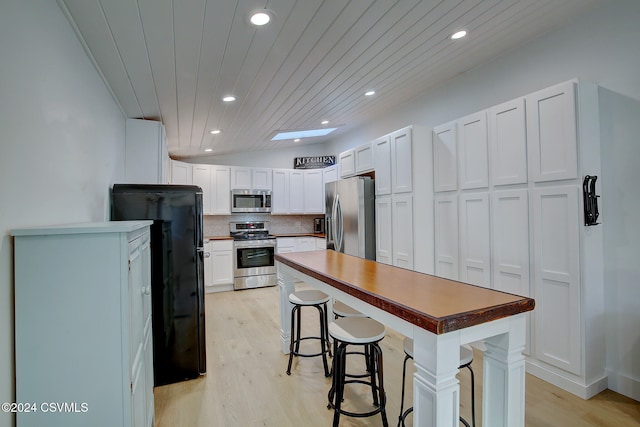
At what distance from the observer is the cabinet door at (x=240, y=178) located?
228 inches

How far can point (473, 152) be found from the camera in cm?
299

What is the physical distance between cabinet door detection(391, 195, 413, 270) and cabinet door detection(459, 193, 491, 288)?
1.73ft

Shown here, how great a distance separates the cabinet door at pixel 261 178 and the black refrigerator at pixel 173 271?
134 inches

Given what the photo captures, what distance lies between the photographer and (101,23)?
1.62 metres

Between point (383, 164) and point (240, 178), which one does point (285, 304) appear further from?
point (240, 178)

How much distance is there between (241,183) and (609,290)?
5240mm

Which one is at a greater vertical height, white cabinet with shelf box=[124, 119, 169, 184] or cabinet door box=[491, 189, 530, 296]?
white cabinet with shelf box=[124, 119, 169, 184]

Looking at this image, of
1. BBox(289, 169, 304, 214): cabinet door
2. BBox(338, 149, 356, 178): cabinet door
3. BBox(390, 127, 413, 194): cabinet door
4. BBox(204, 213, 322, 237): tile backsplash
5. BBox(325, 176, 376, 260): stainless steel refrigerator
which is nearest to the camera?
BBox(390, 127, 413, 194): cabinet door

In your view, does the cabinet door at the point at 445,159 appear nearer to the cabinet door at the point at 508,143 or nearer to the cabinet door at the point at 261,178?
the cabinet door at the point at 508,143

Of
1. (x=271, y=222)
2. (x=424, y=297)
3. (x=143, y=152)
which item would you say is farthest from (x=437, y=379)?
(x=271, y=222)

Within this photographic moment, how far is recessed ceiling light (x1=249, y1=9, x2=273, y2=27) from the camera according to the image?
1.73m

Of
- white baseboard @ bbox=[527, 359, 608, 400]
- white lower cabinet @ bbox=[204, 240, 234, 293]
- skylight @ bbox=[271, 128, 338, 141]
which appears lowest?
white baseboard @ bbox=[527, 359, 608, 400]

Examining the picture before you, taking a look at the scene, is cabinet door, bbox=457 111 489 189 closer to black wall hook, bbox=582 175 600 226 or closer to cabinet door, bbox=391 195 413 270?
cabinet door, bbox=391 195 413 270

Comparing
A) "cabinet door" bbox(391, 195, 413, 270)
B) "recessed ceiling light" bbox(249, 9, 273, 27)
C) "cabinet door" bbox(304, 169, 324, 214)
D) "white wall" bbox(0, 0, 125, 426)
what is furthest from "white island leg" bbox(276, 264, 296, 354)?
"cabinet door" bbox(304, 169, 324, 214)
